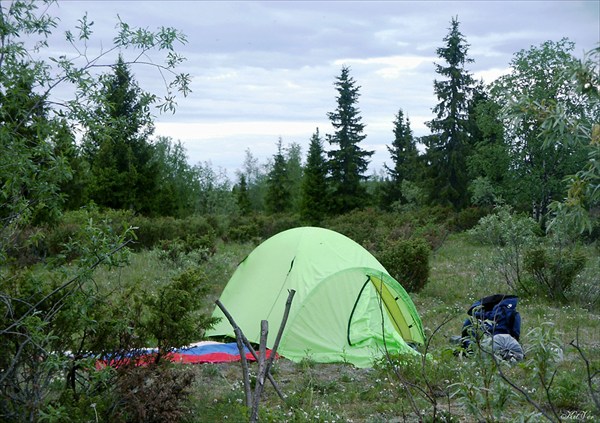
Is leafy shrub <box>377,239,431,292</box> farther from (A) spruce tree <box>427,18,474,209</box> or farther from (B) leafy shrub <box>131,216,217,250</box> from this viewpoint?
(A) spruce tree <box>427,18,474,209</box>

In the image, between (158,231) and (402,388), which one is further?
(158,231)

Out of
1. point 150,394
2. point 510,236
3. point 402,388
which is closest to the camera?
point 150,394

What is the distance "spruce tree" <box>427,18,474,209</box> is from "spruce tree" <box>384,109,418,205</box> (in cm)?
429

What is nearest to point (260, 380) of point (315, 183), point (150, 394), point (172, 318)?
point (150, 394)

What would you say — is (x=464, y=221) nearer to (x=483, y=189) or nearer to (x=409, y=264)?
(x=483, y=189)

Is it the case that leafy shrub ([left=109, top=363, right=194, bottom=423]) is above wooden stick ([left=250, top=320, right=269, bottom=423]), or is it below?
below

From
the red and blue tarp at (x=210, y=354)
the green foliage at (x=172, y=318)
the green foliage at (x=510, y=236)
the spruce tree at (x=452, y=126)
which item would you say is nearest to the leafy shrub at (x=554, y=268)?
the green foliage at (x=510, y=236)

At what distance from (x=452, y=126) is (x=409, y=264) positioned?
937 inches

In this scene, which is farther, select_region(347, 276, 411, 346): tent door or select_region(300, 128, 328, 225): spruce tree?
select_region(300, 128, 328, 225): spruce tree

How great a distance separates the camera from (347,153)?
3944 centimetres

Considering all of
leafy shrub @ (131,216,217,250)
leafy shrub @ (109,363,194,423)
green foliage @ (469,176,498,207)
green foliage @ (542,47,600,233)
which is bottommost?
leafy shrub @ (109,363,194,423)

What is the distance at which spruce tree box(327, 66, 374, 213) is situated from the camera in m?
39.5

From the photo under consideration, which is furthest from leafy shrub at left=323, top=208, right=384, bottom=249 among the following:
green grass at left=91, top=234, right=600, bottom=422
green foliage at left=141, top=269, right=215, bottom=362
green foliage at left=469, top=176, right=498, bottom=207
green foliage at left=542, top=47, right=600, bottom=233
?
green foliage at left=542, top=47, right=600, bottom=233

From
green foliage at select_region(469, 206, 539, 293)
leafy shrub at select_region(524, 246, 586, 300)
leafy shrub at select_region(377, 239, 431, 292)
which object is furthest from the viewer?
leafy shrub at select_region(377, 239, 431, 292)
